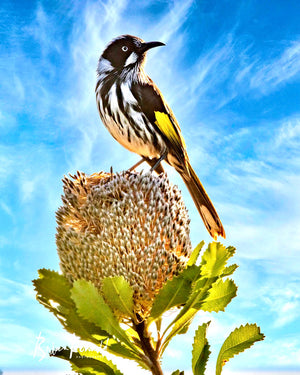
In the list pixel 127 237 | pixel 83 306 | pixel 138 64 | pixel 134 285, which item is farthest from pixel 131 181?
pixel 138 64

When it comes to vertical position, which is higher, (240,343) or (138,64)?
(138,64)

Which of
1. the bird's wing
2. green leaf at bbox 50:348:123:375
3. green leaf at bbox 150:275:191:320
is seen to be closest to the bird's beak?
the bird's wing

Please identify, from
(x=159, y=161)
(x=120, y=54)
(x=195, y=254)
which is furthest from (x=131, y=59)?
(x=195, y=254)

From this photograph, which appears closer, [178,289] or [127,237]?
[178,289]

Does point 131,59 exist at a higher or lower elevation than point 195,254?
higher

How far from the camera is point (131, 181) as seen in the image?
1.96m

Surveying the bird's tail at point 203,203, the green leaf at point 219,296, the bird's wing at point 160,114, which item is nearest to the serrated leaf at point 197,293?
the green leaf at point 219,296

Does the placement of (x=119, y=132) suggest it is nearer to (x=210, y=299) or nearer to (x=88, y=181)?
(x=88, y=181)

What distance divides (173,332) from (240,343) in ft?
1.04

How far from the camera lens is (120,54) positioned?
3.84 metres

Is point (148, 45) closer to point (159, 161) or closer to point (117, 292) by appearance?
point (159, 161)

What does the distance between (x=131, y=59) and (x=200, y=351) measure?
9.32ft

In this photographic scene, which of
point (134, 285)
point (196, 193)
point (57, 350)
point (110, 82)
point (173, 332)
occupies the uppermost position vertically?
point (110, 82)

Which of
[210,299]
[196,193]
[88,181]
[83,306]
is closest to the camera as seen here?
[83,306]
